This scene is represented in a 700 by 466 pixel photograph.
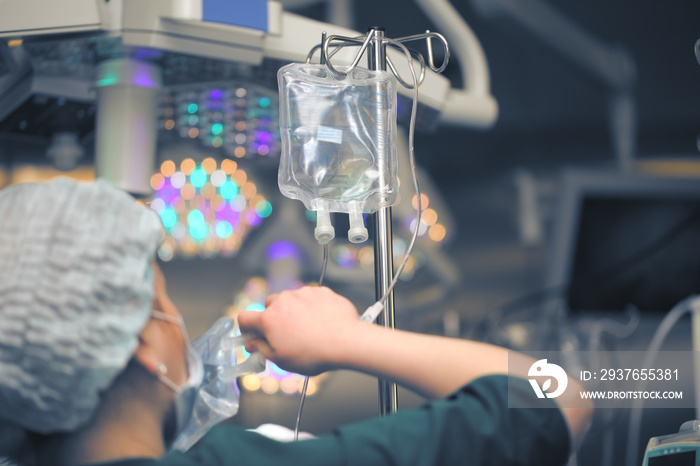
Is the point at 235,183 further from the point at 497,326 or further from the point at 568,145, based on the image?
the point at 568,145

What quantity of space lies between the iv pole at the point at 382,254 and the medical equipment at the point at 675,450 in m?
0.40

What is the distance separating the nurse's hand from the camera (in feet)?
2.74

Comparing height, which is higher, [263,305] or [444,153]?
[444,153]

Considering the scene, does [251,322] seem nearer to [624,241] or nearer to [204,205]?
Answer: [204,205]

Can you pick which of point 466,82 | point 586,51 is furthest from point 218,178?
point 586,51

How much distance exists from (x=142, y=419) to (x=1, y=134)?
77cm

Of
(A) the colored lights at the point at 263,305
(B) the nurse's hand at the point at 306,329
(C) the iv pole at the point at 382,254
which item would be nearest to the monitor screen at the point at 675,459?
(C) the iv pole at the point at 382,254

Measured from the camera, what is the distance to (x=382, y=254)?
1.00m

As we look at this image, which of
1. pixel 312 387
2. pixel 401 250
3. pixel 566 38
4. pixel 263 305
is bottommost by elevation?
pixel 312 387

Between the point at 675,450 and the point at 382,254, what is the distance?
51 cm

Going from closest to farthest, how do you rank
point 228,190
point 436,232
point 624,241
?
point 228,190
point 436,232
point 624,241

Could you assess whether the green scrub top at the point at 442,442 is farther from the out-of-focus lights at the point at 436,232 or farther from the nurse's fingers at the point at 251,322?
the out-of-focus lights at the point at 436,232

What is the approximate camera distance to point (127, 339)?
0.80 m

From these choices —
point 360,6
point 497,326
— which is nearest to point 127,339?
point 360,6
